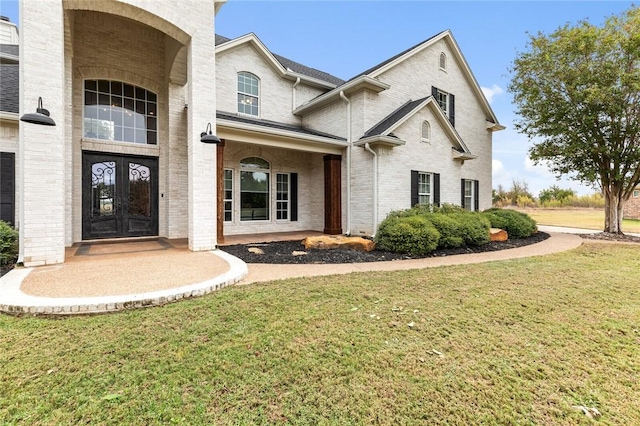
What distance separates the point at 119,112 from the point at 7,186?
331 centimetres

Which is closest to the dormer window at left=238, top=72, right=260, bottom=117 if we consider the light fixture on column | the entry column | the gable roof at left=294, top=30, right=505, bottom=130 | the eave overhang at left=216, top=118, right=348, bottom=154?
the gable roof at left=294, top=30, right=505, bottom=130

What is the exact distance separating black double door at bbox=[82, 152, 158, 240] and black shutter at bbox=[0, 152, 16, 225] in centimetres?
137

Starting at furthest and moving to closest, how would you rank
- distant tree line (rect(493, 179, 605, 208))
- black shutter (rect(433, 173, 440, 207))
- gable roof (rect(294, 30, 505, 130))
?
1. distant tree line (rect(493, 179, 605, 208))
2. black shutter (rect(433, 173, 440, 207))
3. gable roof (rect(294, 30, 505, 130))

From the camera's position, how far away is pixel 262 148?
439 inches

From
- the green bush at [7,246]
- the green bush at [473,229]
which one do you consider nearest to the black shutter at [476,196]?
the green bush at [473,229]

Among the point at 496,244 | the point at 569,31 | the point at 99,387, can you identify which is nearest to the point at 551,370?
the point at 99,387

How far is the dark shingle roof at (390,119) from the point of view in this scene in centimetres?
1012

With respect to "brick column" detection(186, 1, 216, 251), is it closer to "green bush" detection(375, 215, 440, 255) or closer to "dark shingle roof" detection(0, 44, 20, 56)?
"green bush" detection(375, 215, 440, 255)

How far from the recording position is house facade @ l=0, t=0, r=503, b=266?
18.6 feet

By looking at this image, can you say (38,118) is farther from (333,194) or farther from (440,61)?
(440,61)

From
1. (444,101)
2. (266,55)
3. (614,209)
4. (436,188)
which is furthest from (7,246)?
(614,209)

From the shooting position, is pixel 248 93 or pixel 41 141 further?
pixel 248 93

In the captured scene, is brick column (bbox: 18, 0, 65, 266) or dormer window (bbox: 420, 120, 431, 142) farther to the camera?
dormer window (bbox: 420, 120, 431, 142)

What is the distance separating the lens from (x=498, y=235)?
10.4 m
